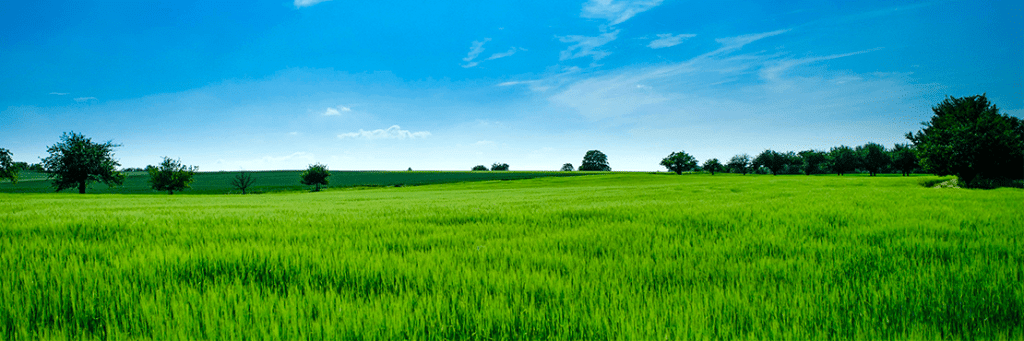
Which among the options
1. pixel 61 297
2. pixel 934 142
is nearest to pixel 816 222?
pixel 61 297

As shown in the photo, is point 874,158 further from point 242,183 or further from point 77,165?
point 77,165

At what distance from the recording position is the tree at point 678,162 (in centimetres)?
11362

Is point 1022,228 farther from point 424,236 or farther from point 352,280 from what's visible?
point 352,280

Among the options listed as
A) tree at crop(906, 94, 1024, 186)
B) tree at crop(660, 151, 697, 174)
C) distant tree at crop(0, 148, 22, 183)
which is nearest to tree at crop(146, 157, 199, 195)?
distant tree at crop(0, 148, 22, 183)

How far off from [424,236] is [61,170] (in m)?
72.4

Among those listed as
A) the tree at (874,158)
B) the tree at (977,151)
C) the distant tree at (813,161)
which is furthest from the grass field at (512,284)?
the distant tree at (813,161)

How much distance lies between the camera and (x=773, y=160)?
120m

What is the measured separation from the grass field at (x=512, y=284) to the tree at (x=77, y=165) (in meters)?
66.3

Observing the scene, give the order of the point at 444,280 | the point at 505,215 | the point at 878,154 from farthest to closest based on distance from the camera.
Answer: the point at 878,154 < the point at 505,215 < the point at 444,280

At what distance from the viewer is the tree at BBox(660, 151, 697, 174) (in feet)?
373

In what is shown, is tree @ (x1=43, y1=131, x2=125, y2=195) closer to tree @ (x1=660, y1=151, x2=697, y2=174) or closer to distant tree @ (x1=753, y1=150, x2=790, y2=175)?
tree @ (x1=660, y1=151, x2=697, y2=174)

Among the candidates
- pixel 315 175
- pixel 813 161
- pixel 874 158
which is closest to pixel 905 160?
pixel 874 158

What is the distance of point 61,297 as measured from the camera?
2.38m

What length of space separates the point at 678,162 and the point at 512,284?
123010 mm
